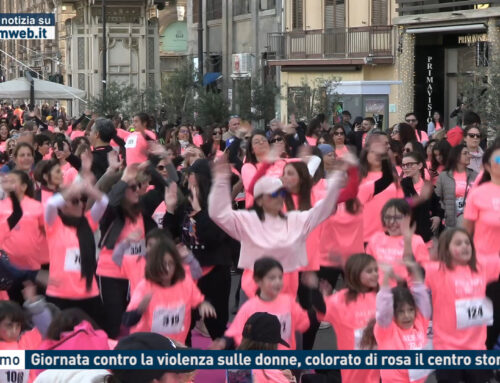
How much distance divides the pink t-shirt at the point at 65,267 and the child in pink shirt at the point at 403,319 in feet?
7.96

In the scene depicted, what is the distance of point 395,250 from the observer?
848 cm

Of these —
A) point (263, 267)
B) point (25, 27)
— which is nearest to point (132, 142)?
point (263, 267)

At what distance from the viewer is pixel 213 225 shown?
9.70 m

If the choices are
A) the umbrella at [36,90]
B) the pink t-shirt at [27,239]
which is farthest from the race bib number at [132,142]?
the umbrella at [36,90]

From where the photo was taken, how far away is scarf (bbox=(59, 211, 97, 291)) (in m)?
8.71

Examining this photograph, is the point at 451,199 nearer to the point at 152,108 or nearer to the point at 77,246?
the point at 77,246

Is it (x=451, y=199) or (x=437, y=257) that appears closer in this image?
(x=437, y=257)

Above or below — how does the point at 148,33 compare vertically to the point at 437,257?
above

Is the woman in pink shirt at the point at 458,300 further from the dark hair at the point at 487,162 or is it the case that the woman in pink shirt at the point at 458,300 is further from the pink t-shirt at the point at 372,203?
the pink t-shirt at the point at 372,203

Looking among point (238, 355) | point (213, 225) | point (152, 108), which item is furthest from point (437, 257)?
point (152, 108)

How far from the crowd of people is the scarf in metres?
0.01

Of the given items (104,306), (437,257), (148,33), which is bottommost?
(104,306)

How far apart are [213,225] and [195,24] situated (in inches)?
1566

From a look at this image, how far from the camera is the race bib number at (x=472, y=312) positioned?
295 inches
